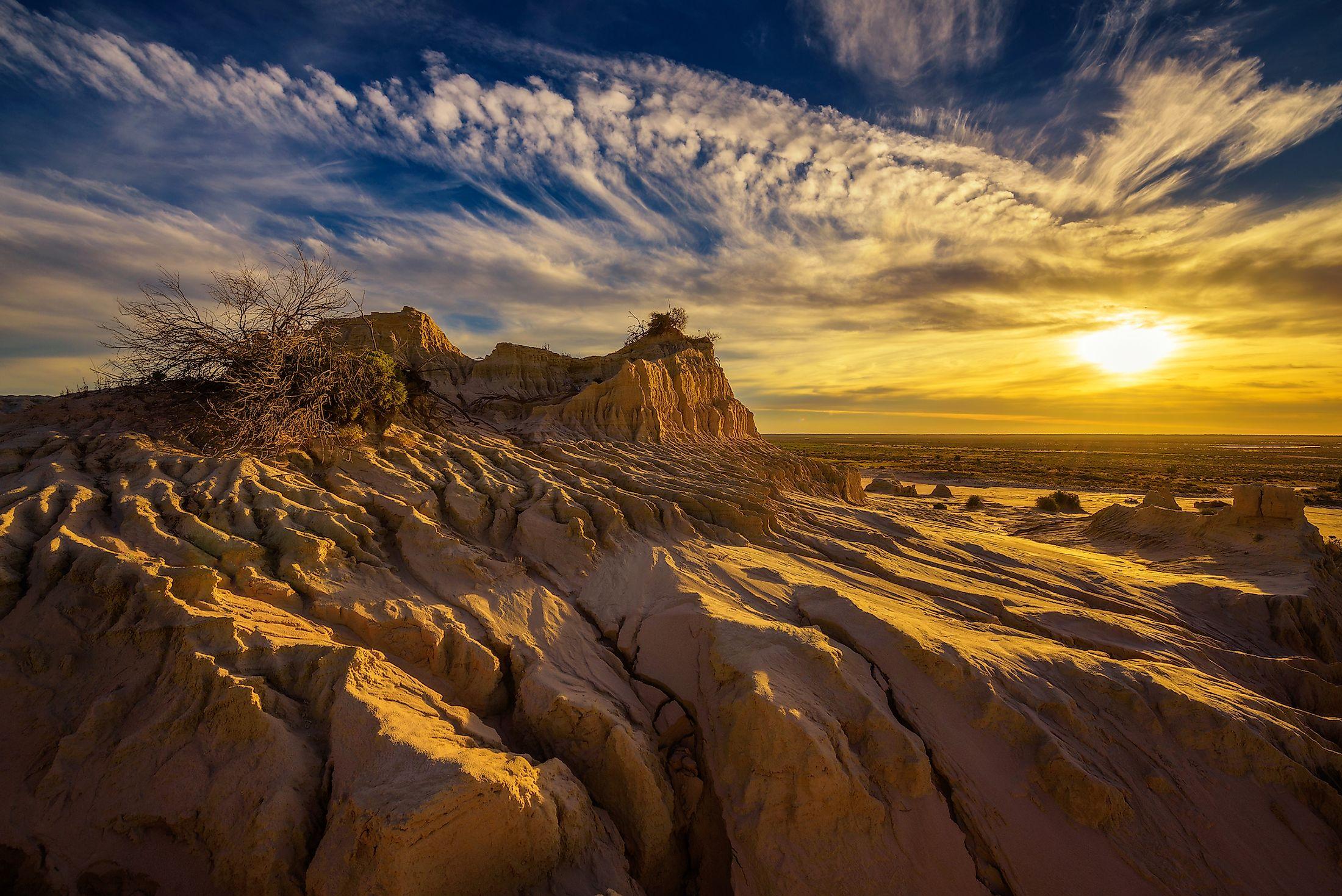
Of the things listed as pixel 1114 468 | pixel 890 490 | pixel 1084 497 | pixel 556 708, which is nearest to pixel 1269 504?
pixel 890 490

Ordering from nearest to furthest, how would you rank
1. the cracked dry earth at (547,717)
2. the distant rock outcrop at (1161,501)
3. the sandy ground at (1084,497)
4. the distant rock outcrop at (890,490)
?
the cracked dry earth at (547,717) → the distant rock outcrop at (1161,501) → the sandy ground at (1084,497) → the distant rock outcrop at (890,490)

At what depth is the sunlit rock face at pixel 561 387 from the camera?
1376 cm

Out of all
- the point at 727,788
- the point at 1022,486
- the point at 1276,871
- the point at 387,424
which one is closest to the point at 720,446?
the point at 387,424

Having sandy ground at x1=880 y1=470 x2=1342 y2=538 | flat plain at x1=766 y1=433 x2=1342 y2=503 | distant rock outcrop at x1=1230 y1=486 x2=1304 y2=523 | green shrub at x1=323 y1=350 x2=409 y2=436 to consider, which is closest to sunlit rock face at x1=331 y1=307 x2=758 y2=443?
green shrub at x1=323 y1=350 x2=409 y2=436

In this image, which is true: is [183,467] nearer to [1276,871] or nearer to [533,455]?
[533,455]

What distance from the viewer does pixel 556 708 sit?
206 inches

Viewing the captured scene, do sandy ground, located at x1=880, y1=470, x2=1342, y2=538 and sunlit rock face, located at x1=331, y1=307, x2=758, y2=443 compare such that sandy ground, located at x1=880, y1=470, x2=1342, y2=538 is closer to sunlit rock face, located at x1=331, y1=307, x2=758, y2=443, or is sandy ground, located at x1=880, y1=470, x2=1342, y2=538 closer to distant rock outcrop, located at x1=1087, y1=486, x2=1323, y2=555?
distant rock outcrop, located at x1=1087, y1=486, x2=1323, y2=555

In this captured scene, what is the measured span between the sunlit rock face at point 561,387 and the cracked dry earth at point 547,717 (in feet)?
19.0

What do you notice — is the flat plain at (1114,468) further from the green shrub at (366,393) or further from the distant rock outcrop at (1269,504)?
the green shrub at (366,393)

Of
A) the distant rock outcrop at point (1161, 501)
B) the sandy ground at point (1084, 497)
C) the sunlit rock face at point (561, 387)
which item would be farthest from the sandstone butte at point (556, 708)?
the sandy ground at point (1084, 497)

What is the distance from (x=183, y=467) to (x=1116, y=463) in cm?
6940

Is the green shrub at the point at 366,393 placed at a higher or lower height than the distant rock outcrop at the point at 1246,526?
higher

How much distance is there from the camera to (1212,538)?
44.4 feet

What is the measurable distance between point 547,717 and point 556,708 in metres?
0.12
